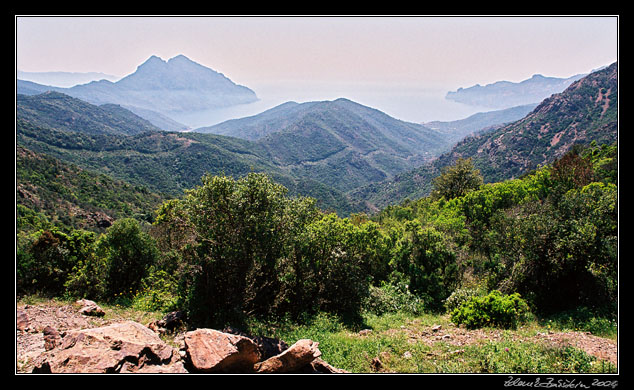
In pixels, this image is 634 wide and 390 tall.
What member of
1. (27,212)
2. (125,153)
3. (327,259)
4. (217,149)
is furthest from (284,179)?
(327,259)

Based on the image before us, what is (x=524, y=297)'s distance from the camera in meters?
14.0

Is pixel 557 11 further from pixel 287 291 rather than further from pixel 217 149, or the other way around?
pixel 217 149

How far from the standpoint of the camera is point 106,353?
22.0ft

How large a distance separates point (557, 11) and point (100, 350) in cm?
1046

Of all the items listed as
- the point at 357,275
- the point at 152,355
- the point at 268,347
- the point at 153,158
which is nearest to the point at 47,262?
the point at 152,355

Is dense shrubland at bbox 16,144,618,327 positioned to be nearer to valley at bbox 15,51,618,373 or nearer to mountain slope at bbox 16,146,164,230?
valley at bbox 15,51,618,373

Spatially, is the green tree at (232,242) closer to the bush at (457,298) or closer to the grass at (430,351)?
the grass at (430,351)

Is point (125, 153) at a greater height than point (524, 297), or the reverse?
point (125, 153)

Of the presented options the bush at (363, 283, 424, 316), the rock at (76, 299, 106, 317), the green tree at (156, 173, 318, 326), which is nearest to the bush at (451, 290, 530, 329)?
the bush at (363, 283, 424, 316)

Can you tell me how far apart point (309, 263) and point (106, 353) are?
32.6 ft

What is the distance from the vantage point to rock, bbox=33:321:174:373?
20.5 feet

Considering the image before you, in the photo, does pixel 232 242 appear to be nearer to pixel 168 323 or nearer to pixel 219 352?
pixel 168 323
